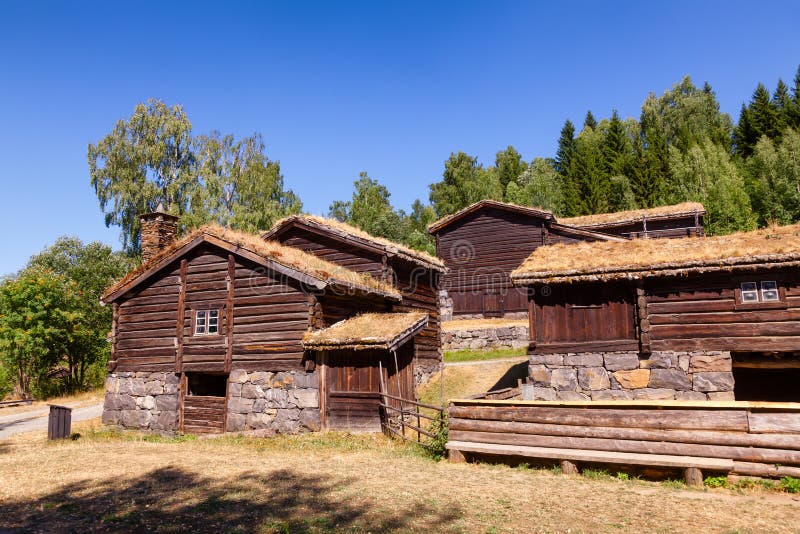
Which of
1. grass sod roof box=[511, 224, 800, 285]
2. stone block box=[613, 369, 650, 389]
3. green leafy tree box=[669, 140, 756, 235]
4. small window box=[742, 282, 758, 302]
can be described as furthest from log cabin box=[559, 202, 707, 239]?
stone block box=[613, 369, 650, 389]

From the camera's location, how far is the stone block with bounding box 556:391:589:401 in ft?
50.9

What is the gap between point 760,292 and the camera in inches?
568

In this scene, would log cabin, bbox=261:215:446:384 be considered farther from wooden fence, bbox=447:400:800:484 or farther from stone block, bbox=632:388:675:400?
wooden fence, bbox=447:400:800:484

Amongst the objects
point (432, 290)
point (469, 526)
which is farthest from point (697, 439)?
point (432, 290)

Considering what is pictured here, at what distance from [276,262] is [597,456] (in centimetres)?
1062

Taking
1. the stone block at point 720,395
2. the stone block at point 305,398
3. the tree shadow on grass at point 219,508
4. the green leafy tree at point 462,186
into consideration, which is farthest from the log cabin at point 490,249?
the green leafy tree at point 462,186

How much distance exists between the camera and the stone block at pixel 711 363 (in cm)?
1441

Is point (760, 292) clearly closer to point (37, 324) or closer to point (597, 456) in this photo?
point (597, 456)

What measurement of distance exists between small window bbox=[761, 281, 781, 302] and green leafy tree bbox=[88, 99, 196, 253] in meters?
38.2

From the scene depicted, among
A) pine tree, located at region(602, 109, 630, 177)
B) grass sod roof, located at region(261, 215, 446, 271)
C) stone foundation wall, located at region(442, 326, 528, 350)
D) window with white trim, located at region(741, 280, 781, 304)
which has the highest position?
pine tree, located at region(602, 109, 630, 177)

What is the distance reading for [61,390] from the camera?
32875 mm

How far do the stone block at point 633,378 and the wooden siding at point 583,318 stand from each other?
0.70 metres

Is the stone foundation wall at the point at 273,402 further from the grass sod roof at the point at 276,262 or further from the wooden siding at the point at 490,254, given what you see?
the wooden siding at the point at 490,254

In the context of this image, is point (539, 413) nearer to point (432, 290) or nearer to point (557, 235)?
point (432, 290)
